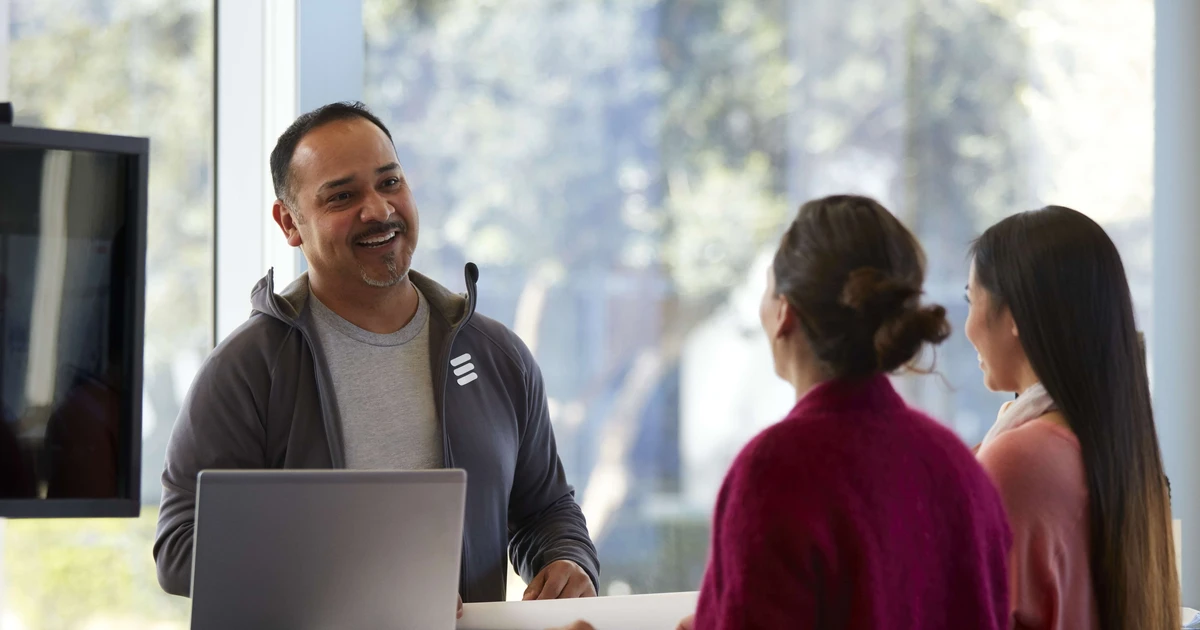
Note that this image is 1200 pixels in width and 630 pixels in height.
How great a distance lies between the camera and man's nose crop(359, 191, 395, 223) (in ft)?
6.57

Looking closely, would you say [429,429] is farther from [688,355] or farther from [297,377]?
[688,355]

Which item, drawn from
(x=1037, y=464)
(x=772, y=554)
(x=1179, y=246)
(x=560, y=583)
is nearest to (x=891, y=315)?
(x=772, y=554)

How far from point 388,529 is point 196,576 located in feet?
0.77

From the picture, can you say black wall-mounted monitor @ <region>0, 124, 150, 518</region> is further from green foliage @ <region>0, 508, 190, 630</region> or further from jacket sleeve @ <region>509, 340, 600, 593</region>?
green foliage @ <region>0, 508, 190, 630</region>

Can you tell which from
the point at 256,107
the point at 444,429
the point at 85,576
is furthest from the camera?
the point at 256,107

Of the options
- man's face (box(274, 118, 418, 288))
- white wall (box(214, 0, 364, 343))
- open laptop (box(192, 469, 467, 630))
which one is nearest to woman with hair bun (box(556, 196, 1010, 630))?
open laptop (box(192, 469, 467, 630))

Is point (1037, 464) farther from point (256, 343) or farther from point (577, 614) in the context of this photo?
point (256, 343)

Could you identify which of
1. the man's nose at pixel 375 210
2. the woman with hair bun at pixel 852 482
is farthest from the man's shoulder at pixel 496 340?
the woman with hair bun at pixel 852 482

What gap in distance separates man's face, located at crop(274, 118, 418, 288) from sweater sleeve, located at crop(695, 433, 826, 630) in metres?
1.07

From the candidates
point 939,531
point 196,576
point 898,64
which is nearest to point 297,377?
point 196,576

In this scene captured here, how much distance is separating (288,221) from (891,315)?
136 cm

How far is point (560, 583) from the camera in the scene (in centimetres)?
190

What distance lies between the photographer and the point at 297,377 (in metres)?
1.92

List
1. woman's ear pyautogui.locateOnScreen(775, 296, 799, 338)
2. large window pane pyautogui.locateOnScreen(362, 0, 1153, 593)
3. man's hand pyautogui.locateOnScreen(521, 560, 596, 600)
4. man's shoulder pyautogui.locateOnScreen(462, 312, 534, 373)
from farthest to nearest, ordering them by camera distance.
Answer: large window pane pyautogui.locateOnScreen(362, 0, 1153, 593) < man's shoulder pyautogui.locateOnScreen(462, 312, 534, 373) < man's hand pyautogui.locateOnScreen(521, 560, 596, 600) < woman's ear pyautogui.locateOnScreen(775, 296, 799, 338)
